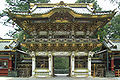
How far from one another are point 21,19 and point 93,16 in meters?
8.01

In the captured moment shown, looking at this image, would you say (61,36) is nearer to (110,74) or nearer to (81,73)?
(81,73)

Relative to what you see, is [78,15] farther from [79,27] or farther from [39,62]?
[39,62]

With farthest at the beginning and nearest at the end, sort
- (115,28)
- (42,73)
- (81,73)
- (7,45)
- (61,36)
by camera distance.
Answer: (115,28) < (7,45) < (61,36) < (81,73) < (42,73)

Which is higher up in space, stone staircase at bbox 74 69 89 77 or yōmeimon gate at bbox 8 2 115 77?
yōmeimon gate at bbox 8 2 115 77

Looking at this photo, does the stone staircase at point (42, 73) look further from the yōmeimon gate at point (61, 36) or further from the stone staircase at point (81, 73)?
the stone staircase at point (81, 73)

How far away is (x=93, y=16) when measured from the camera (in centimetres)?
1673

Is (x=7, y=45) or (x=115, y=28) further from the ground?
(x=115, y=28)

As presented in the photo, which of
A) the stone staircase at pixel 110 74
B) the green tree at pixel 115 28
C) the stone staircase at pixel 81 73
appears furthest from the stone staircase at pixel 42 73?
the green tree at pixel 115 28

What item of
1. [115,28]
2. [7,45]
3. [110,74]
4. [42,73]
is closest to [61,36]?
[42,73]

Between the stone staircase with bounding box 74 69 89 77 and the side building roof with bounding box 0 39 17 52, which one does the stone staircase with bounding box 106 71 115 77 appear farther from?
the side building roof with bounding box 0 39 17 52

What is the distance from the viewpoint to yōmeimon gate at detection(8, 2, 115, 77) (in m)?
16.7

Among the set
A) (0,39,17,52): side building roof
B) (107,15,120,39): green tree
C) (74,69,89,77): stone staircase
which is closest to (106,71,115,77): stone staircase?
(74,69,89,77): stone staircase

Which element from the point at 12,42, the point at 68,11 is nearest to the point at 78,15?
the point at 68,11

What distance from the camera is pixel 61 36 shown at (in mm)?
18703
